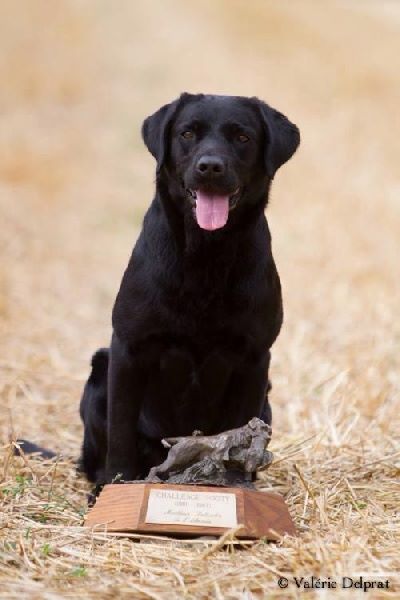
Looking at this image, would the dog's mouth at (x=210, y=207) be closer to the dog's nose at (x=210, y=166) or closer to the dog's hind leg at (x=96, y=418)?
the dog's nose at (x=210, y=166)

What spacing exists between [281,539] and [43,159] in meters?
13.6

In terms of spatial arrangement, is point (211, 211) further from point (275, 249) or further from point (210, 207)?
point (275, 249)

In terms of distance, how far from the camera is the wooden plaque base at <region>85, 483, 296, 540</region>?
9.95 feet

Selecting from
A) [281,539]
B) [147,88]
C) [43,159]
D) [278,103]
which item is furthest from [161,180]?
[147,88]

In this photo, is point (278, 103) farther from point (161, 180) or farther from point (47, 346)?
point (161, 180)

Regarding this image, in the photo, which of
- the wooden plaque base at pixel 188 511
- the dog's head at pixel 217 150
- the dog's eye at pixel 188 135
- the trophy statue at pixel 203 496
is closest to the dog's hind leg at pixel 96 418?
the trophy statue at pixel 203 496

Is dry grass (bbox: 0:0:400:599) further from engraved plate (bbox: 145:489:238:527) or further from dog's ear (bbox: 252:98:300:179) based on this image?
dog's ear (bbox: 252:98:300:179)

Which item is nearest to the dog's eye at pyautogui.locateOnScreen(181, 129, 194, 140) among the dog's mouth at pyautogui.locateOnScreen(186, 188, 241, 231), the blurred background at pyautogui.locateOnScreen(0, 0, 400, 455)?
the dog's mouth at pyautogui.locateOnScreen(186, 188, 241, 231)

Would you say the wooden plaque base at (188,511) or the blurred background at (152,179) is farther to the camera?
the blurred background at (152,179)

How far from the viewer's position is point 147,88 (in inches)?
816

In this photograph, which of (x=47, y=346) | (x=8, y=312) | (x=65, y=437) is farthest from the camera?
(x=8, y=312)

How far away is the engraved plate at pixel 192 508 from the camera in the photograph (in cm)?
305

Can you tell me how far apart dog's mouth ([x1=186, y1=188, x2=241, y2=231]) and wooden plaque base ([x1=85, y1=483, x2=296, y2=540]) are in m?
0.97

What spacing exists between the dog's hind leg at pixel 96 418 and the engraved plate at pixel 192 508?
81 centimetres
